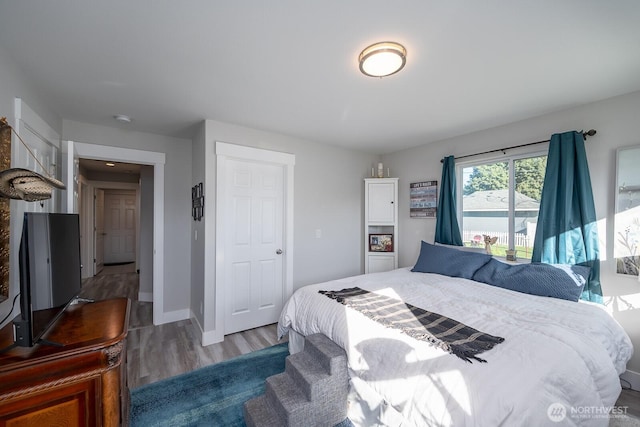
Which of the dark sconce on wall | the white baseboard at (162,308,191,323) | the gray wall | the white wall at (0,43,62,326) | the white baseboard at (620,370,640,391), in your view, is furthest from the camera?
the gray wall

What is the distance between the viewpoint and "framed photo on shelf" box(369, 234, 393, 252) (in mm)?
4016

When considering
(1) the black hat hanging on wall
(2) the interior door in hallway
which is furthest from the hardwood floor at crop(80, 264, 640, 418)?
(2) the interior door in hallway

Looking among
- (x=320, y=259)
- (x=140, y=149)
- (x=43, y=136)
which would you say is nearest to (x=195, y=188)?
(x=140, y=149)

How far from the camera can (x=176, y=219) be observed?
3.48 metres

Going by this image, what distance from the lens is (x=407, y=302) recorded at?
2111mm

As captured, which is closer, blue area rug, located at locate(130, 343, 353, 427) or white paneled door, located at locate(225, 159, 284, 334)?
blue area rug, located at locate(130, 343, 353, 427)

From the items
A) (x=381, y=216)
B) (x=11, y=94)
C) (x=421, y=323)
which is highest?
(x=11, y=94)

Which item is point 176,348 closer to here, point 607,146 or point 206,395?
point 206,395

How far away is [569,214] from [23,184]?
3.96 metres

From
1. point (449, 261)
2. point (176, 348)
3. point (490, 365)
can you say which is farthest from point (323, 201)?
point (490, 365)

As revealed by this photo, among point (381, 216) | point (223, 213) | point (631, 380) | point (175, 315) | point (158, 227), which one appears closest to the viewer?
point (631, 380)

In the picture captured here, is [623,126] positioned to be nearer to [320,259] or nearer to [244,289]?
[320,259]

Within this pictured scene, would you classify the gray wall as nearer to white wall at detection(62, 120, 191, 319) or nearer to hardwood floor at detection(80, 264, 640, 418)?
hardwood floor at detection(80, 264, 640, 418)

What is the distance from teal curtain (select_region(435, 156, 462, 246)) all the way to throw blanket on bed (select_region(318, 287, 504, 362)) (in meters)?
1.66
